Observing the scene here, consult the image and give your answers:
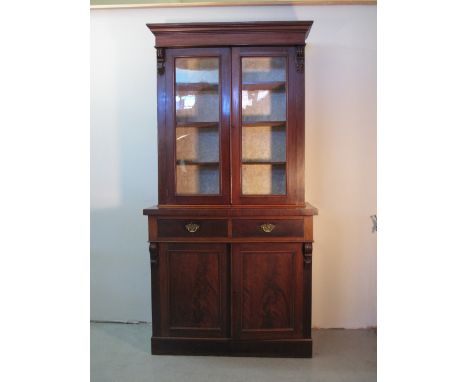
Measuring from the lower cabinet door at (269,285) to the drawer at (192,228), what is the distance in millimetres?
144

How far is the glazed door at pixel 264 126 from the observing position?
2293 millimetres

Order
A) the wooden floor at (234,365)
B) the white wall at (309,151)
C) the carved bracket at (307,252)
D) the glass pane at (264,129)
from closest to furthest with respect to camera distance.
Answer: the wooden floor at (234,365), the carved bracket at (307,252), the glass pane at (264,129), the white wall at (309,151)

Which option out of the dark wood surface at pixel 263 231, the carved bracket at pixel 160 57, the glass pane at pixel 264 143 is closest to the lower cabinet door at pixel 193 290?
the dark wood surface at pixel 263 231

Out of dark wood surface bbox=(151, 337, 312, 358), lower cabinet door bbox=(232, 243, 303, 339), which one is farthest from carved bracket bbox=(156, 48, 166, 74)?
dark wood surface bbox=(151, 337, 312, 358)

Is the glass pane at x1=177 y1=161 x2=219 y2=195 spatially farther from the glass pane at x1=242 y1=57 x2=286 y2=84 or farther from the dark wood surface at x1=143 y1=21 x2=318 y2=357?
the glass pane at x1=242 y1=57 x2=286 y2=84

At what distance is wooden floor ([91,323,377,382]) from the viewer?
6.74ft

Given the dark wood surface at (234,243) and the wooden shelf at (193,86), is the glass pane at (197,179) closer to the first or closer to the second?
the dark wood surface at (234,243)

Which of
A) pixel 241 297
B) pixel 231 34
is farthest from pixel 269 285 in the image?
pixel 231 34

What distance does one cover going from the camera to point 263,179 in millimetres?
2363

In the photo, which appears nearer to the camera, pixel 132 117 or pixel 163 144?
pixel 163 144
